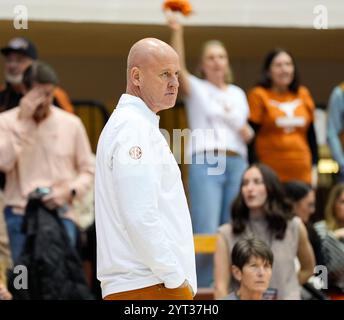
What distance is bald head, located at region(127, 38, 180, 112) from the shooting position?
4.93 metres

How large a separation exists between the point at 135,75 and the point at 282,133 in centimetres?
393

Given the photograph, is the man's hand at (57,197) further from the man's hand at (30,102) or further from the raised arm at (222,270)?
the raised arm at (222,270)

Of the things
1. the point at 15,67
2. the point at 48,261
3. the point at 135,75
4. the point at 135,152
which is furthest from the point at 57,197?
the point at 135,152

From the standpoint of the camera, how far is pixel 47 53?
35.1 ft

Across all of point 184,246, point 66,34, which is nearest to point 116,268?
point 184,246

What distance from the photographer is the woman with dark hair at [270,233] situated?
727 centimetres

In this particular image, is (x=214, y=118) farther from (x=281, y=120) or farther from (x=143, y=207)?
(x=143, y=207)

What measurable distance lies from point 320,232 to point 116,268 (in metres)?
3.56

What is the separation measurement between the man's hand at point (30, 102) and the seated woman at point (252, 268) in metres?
1.87

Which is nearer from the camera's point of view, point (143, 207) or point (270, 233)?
point (143, 207)

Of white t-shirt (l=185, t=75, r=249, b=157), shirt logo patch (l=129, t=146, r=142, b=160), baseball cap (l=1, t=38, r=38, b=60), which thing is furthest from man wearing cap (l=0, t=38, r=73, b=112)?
shirt logo patch (l=129, t=146, r=142, b=160)

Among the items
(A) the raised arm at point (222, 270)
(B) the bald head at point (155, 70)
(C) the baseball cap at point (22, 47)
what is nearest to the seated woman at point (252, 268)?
(A) the raised arm at point (222, 270)

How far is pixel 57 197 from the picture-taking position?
7660 millimetres

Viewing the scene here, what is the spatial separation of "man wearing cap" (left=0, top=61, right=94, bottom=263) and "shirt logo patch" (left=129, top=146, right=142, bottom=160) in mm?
2917
